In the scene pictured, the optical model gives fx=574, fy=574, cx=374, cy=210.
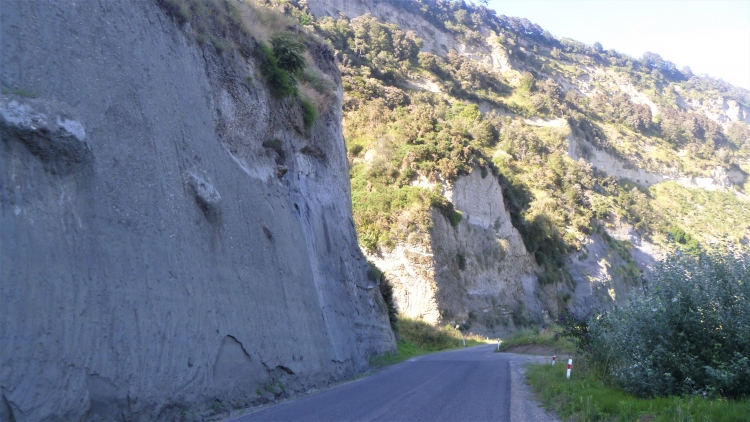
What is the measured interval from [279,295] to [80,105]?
653cm

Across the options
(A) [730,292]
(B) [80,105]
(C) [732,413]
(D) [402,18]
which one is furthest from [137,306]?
(D) [402,18]

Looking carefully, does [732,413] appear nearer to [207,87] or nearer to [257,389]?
[257,389]

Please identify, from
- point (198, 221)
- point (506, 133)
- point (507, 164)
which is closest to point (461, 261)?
point (507, 164)

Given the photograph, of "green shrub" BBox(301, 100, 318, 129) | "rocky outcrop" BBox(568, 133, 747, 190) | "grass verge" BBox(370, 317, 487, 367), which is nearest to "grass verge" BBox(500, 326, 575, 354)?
"grass verge" BBox(370, 317, 487, 367)

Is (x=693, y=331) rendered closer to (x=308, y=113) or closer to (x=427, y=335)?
(x=308, y=113)

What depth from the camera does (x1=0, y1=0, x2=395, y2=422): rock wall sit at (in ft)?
23.3

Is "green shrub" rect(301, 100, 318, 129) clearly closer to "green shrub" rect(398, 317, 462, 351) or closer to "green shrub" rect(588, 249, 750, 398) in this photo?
"green shrub" rect(588, 249, 750, 398)

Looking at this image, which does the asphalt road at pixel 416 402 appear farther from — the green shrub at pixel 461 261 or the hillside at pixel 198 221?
the green shrub at pixel 461 261

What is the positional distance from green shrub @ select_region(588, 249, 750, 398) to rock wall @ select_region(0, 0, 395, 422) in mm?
7159

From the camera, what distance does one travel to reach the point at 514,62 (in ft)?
319

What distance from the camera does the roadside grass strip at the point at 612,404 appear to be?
7559 mm

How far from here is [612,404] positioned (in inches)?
368

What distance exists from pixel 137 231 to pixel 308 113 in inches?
446

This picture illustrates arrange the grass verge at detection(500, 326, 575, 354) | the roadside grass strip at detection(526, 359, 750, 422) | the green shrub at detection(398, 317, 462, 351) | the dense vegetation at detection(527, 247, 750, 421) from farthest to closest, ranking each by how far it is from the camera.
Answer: the green shrub at detection(398, 317, 462, 351), the grass verge at detection(500, 326, 575, 354), the dense vegetation at detection(527, 247, 750, 421), the roadside grass strip at detection(526, 359, 750, 422)
